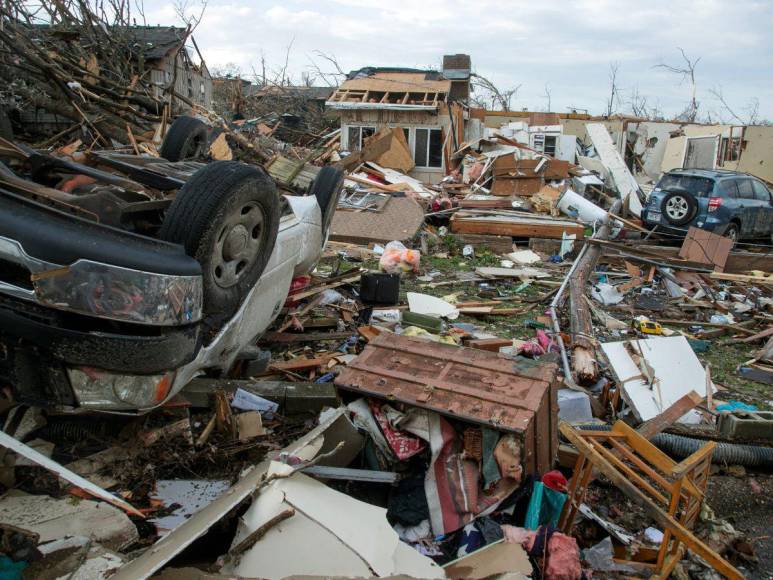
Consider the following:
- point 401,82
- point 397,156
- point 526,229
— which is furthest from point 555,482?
point 401,82

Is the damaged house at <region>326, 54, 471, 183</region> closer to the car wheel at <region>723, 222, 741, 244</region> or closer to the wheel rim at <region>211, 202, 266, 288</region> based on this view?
the car wheel at <region>723, 222, 741, 244</region>

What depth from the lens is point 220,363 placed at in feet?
13.4

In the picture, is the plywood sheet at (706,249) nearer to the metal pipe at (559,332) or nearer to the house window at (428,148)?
the metal pipe at (559,332)

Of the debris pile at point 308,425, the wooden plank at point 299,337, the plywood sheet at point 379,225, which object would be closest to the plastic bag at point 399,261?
the plywood sheet at point 379,225

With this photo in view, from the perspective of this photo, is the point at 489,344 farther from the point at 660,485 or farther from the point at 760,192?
the point at 760,192

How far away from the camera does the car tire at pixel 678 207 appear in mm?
13242

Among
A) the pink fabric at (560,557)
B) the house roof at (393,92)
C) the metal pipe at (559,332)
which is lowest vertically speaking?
the pink fabric at (560,557)

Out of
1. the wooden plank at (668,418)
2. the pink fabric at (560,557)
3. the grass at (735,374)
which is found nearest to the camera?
the pink fabric at (560,557)

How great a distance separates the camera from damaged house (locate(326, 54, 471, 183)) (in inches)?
766

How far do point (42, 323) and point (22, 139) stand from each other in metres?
11.0

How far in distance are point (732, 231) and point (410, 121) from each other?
10.1 meters

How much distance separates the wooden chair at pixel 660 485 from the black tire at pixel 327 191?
10.1 feet

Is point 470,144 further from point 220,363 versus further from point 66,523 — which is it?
point 66,523

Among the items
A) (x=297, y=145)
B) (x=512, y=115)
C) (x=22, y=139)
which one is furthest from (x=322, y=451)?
(x=512, y=115)
